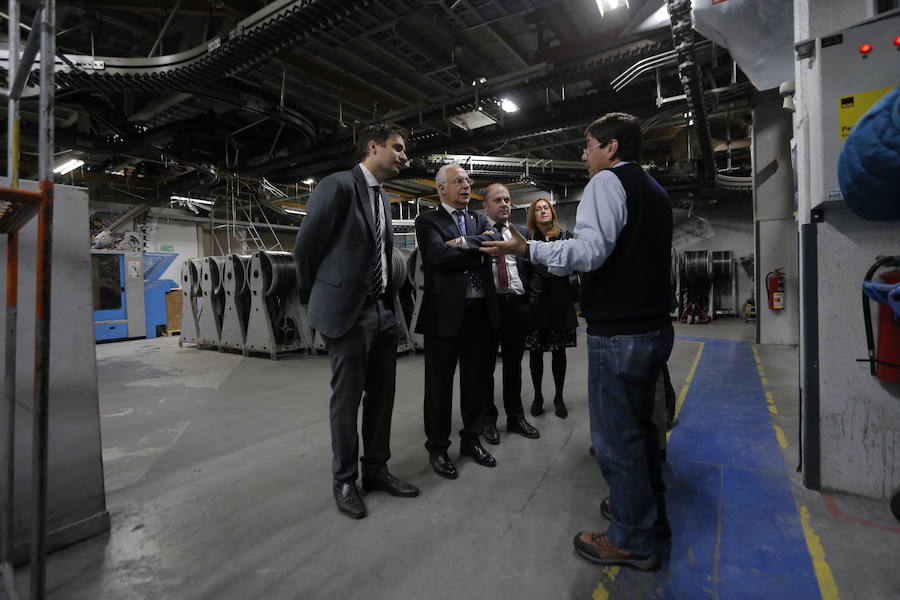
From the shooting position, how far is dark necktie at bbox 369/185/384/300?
2.22 metres

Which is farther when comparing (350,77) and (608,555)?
(350,77)

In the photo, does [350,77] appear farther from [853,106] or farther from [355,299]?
[853,106]

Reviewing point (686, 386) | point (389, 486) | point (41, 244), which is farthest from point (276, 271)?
point (41, 244)

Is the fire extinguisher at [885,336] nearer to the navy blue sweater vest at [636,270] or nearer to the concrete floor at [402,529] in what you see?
the concrete floor at [402,529]

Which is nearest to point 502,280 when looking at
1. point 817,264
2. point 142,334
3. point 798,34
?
point 817,264

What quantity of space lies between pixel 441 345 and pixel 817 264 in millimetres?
2000

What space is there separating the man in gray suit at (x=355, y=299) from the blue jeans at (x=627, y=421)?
1058 mm

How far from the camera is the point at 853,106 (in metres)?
2.01

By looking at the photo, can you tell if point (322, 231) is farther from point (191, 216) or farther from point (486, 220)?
point (191, 216)

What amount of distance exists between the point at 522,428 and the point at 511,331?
2.31ft

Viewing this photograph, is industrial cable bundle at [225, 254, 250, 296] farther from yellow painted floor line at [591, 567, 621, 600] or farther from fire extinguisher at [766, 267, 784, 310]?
fire extinguisher at [766, 267, 784, 310]

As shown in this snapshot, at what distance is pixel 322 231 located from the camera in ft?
6.73

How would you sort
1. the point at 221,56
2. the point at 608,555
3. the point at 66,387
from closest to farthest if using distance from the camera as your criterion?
the point at 608,555
the point at 66,387
the point at 221,56

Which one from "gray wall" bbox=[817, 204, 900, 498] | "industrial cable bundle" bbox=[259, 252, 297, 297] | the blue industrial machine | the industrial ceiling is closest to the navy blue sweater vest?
"gray wall" bbox=[817, 204, 900, 498]
